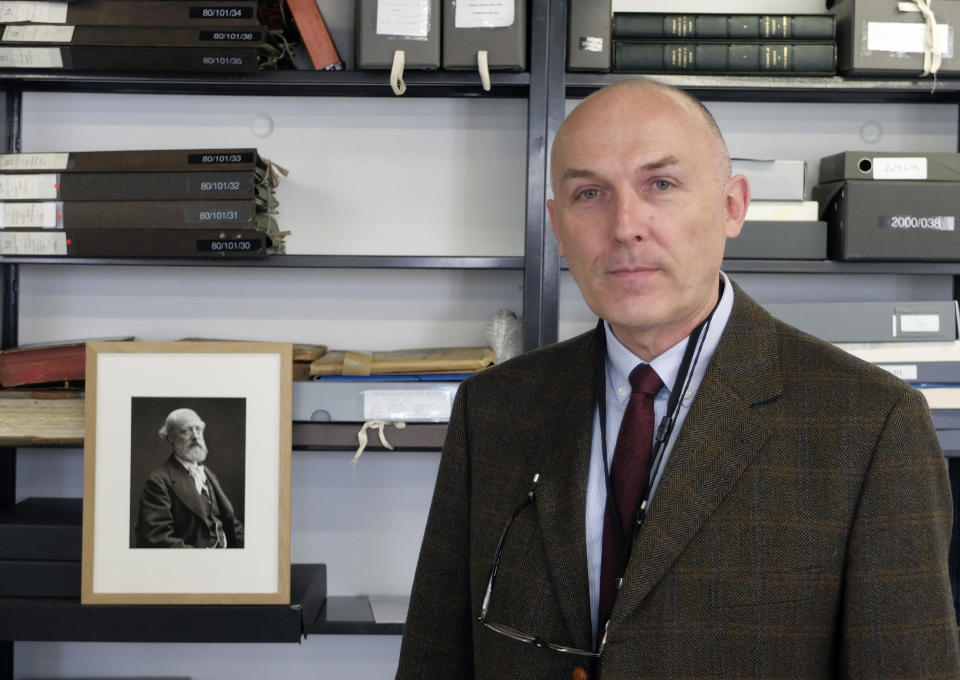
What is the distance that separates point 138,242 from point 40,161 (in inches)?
11.7

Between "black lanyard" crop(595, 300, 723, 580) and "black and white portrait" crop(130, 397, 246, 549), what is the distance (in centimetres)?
107

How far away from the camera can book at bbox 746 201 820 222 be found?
2000 millimetres

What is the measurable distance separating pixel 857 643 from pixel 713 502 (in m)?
0.20

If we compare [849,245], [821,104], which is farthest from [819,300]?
[821,104]

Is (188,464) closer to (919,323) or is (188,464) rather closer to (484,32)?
(484,32)

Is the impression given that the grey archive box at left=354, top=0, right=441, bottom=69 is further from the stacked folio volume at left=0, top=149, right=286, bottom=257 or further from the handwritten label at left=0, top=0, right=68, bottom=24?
the handwritten label at left=0, top=0, right=68, bottom=24

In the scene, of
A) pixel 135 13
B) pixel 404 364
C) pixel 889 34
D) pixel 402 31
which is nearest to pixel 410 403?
pixel 404 364

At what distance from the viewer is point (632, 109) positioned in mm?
1053

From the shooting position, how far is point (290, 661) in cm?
228

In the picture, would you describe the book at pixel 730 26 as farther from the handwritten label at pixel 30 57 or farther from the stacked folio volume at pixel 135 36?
the handwritten label at pixel 30 57

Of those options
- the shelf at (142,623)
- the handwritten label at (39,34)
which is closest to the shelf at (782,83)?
the handwritten label at (39,34)

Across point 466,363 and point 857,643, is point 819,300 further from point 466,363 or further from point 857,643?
point 857,643

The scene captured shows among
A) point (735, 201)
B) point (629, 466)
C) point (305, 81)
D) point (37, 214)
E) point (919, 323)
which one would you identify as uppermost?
point (305, 81)

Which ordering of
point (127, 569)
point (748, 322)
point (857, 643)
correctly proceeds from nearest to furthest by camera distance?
point (857, 643), point (748, 322), point (127, 569)
